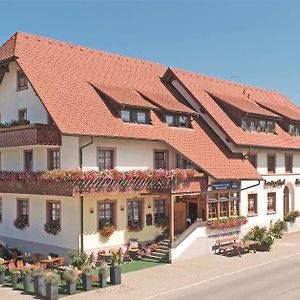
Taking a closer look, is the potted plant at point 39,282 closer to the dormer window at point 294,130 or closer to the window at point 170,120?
the window at point 170,120

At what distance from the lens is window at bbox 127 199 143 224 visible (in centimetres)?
2600

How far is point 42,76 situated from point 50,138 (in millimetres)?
3770

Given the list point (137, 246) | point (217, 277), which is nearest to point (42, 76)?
point (137, 246)

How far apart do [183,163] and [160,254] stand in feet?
19.2

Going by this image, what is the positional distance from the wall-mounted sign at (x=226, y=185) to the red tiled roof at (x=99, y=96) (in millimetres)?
532

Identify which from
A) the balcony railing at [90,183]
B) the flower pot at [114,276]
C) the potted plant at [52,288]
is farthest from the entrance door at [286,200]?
the potted plant at [52,288]

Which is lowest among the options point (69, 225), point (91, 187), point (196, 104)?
point (69, 225)

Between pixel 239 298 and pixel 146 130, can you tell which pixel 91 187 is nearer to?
pixel 146 130

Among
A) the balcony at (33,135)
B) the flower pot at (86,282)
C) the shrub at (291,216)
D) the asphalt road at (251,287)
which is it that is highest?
the balcony at (33,135)

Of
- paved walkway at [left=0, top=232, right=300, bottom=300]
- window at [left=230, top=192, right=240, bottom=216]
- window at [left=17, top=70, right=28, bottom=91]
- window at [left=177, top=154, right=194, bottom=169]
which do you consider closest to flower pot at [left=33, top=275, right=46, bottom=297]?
paved walkway at [left=0, top=232, right=300, bottom=300]

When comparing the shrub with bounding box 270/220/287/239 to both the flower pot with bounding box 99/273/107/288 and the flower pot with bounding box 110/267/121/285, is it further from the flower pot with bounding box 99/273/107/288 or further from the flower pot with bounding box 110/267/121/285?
the flower pot with bounding box 99/273/107/288

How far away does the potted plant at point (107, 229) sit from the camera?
2439 cm

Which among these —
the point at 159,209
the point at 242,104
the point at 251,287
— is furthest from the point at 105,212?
the point at 242,104

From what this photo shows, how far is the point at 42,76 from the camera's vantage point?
2533 centimetres
